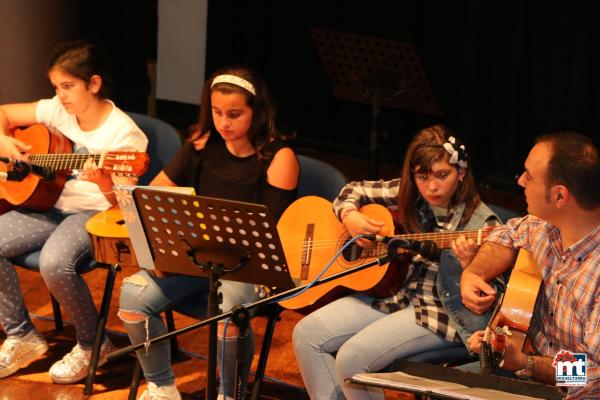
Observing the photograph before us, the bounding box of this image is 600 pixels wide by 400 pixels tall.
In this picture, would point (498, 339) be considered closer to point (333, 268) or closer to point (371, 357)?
point (371, 357)

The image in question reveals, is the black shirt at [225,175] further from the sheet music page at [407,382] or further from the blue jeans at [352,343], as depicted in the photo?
the sheet music page at [407,382]

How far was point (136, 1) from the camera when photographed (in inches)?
329

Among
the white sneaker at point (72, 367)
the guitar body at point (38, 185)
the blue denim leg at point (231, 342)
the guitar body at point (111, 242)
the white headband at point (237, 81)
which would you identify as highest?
the white headband at point (237, 81)

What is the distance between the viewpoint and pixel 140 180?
4539mm

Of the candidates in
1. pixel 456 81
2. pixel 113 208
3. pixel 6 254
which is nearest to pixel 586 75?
pixel 456 81

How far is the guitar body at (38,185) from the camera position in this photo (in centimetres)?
451

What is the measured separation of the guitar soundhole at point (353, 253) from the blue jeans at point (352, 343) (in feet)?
0.49

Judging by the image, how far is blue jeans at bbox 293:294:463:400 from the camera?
353 cm

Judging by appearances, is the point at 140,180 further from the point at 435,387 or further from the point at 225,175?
the point at 435,387

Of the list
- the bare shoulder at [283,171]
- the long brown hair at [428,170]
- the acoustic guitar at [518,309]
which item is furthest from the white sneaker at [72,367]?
the acoustic guitar at [518,309]

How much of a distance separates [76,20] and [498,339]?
402cm

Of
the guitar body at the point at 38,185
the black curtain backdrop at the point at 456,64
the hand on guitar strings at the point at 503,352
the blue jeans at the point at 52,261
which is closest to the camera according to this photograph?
the hand on guitar strings at the point at 503,352

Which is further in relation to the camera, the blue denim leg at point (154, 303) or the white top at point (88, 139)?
the white top at point (88, 139)

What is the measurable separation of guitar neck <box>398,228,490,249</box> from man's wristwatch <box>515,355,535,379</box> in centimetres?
52
